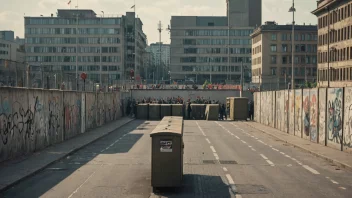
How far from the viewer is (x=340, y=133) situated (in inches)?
1050

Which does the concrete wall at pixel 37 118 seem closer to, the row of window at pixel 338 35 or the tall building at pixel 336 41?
the tall building at pixel 336 41

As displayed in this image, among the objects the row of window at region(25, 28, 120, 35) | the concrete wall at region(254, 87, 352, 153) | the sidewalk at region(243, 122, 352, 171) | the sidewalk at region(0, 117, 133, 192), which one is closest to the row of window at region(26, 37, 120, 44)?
the row of window at region(25, 28, 120, 35)

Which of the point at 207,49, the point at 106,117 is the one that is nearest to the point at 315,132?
the point at 106,117

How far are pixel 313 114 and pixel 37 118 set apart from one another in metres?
15.9

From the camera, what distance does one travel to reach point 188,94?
245 ft

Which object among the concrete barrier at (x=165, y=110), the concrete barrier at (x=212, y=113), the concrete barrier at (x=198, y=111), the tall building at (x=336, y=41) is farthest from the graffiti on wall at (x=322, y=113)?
the tall building at (x=336, y=41)

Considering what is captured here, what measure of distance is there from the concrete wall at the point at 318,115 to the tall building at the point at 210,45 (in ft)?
374

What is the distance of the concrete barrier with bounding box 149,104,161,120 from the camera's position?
62000 mm

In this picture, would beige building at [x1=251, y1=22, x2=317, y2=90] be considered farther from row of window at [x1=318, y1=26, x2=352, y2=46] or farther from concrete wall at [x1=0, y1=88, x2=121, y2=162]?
concrete wall at [x1=0, y1=88, x2=121, y2=162]

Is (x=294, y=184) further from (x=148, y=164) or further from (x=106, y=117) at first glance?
(x=106, y=117)

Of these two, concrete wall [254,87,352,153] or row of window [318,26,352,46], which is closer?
concrete wall [254,87,352,153]

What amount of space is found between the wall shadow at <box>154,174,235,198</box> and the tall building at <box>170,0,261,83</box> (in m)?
142

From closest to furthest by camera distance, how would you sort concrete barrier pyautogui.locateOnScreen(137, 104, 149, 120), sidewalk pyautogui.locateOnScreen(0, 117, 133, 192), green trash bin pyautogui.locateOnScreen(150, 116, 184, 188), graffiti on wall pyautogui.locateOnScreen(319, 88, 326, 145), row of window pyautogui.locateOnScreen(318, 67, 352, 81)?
green trash bin pyautogui.locateOnScreen(150, 116, 184, 188) < sidewalk pyautogui.locateOnScreen(0, 117, 133, 192) < graffiti on wall pyautogui.locateOnScreen(319, 88, 326, 145) < concrete barrier pyautogui.locateOnScreen(137, 104, 149, 120) < row of window pyautogui.locateOnScreen(318, 67, 352, 81)

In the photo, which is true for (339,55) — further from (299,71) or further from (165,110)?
(165,110)
